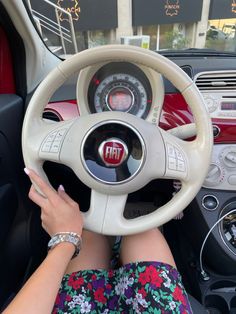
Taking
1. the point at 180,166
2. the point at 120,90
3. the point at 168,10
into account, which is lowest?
the point at 168,10

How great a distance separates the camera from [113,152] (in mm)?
829

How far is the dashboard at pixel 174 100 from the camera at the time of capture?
38.2 inches

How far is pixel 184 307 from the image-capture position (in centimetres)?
81

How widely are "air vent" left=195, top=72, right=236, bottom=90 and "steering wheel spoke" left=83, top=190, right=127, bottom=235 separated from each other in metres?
0.59

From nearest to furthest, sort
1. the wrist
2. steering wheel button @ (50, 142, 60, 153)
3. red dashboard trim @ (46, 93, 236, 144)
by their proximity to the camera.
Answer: the wrist < steering wheel button @ (50, 142, 60, 153) < red dashboard trim @ (46, 93, 236, 144)

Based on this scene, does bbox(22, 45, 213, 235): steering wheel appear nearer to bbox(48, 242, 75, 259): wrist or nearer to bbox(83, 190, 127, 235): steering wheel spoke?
bbox(83, 190, 127, 235): steering wheel spoke

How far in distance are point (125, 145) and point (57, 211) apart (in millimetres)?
236

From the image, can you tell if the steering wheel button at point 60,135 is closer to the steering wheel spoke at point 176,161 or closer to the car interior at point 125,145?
the car interior at point 125,145

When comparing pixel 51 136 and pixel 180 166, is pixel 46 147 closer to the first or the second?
pixel 51 136

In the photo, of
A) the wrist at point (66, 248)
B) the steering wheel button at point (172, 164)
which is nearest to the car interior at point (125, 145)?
the steering wheel button at point (172, 164)

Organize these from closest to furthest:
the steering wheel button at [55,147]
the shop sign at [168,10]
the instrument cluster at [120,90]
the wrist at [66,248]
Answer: the wrist at [66,248] < the steering wheel button at [55,147] < the instrument cluster at [120,90] < the shop sign at [168,10]

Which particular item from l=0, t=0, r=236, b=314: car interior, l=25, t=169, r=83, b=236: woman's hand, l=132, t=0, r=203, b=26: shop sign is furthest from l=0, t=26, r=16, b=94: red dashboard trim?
l=132, t=0, r=203, b=26: shop sign

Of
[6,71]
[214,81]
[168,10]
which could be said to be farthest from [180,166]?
[168,10]

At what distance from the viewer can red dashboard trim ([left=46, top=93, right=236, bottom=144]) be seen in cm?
117
